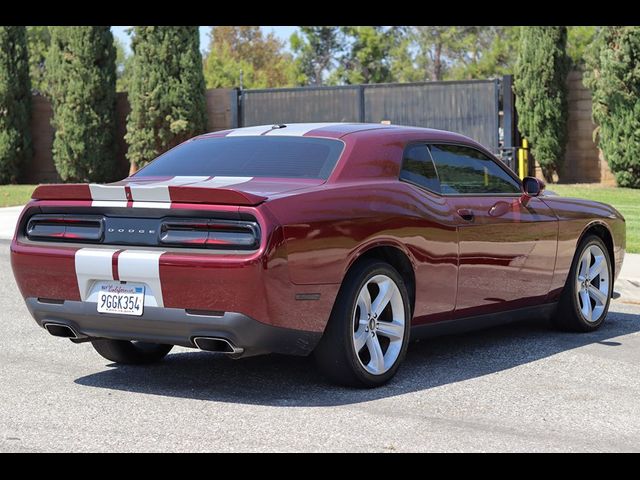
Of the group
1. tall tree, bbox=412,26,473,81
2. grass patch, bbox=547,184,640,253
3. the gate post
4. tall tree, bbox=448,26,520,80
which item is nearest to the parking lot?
grass patch, bbox=547,184,640,253

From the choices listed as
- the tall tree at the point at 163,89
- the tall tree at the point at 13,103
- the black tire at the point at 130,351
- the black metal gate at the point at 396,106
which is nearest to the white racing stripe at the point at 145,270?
the black tire at the point at 130,351

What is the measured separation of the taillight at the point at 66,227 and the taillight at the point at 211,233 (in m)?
0.48

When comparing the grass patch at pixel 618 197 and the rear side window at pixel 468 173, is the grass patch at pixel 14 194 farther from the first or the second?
the rear side window at pixel 468 173

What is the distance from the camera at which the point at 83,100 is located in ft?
96.4

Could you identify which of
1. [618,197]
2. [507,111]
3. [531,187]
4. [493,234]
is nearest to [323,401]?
[493,234]

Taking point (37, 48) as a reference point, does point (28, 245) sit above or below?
below

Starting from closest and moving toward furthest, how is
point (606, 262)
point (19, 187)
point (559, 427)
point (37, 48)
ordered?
1. point (559, 427)
2. point (606, 262)
3. point (19, 187)
4. point (37, 48)

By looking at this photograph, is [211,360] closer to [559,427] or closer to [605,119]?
[559,427]

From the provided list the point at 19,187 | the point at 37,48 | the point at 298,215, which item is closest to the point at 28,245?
the point at 298,215

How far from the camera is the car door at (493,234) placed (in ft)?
24.2

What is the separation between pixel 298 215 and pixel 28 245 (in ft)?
5.57

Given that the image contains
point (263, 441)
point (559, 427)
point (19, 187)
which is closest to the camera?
point (263, 441)
